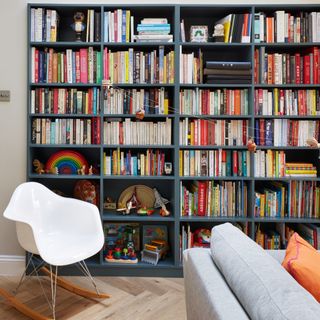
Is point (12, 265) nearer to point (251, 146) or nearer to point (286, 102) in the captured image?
point (251, 146)

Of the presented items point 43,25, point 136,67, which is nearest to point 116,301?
point 136,67

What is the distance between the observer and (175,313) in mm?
2199

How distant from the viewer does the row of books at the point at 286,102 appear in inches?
107

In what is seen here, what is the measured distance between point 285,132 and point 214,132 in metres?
0.60

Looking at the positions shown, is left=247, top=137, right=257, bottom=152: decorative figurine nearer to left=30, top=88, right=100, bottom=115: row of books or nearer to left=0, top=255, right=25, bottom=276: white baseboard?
left=30, top=88, right=100, bottom=115: row of books

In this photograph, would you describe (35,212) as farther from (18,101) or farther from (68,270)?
(18,101)

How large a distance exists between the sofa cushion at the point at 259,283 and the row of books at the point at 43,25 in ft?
7.28

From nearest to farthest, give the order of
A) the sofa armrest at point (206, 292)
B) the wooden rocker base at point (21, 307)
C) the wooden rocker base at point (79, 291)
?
the sofa armrest at point (206, 292)
the wooden rocker base at point (21, 307)
the wooden rocker base at point (79, 291)

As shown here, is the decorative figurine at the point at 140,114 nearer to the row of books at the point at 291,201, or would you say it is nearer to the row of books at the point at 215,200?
the row of books at the point at 215,200

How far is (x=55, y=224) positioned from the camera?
8.31 ft

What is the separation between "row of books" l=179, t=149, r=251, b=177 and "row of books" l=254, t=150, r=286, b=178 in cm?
8

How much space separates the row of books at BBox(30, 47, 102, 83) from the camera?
2.70 meters

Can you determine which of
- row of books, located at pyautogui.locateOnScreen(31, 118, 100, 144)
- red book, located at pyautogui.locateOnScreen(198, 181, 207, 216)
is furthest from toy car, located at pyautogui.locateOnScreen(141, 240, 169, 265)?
row of books, located at pyautogui.locateOnScreen(31, 118, 100, 144)

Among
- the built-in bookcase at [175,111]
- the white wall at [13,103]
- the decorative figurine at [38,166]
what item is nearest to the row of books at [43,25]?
the built-in bookcase at [175,111]
